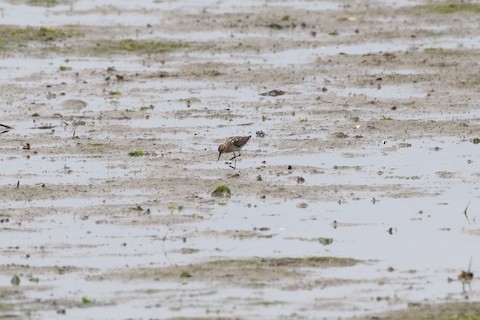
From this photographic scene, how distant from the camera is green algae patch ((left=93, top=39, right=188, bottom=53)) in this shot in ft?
95.8

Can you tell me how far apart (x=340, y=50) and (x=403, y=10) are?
5.48 meters

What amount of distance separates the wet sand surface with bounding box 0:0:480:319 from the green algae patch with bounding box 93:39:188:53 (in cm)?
6

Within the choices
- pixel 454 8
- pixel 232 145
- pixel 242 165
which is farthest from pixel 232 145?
pixel 454 8

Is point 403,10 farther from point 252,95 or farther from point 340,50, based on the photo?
point 252,95

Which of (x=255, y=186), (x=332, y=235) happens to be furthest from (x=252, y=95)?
(x=332, y=235)

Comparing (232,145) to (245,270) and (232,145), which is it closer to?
(232,145)

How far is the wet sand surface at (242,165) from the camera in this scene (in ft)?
44.9

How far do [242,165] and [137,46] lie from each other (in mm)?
10506

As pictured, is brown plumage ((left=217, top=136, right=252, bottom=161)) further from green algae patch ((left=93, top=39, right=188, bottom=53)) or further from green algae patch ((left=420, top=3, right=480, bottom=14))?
green algae patch ((left=420, top=3, right=480, bottom=14))

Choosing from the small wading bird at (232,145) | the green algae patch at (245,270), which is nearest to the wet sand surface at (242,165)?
the green algae patch at (245,270)

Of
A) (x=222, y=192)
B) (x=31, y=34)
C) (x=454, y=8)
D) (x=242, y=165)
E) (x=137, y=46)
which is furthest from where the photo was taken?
(x=454, y=8)

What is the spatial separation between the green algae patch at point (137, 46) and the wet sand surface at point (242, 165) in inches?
2.4

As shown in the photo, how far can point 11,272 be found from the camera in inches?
560

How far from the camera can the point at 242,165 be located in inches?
763
